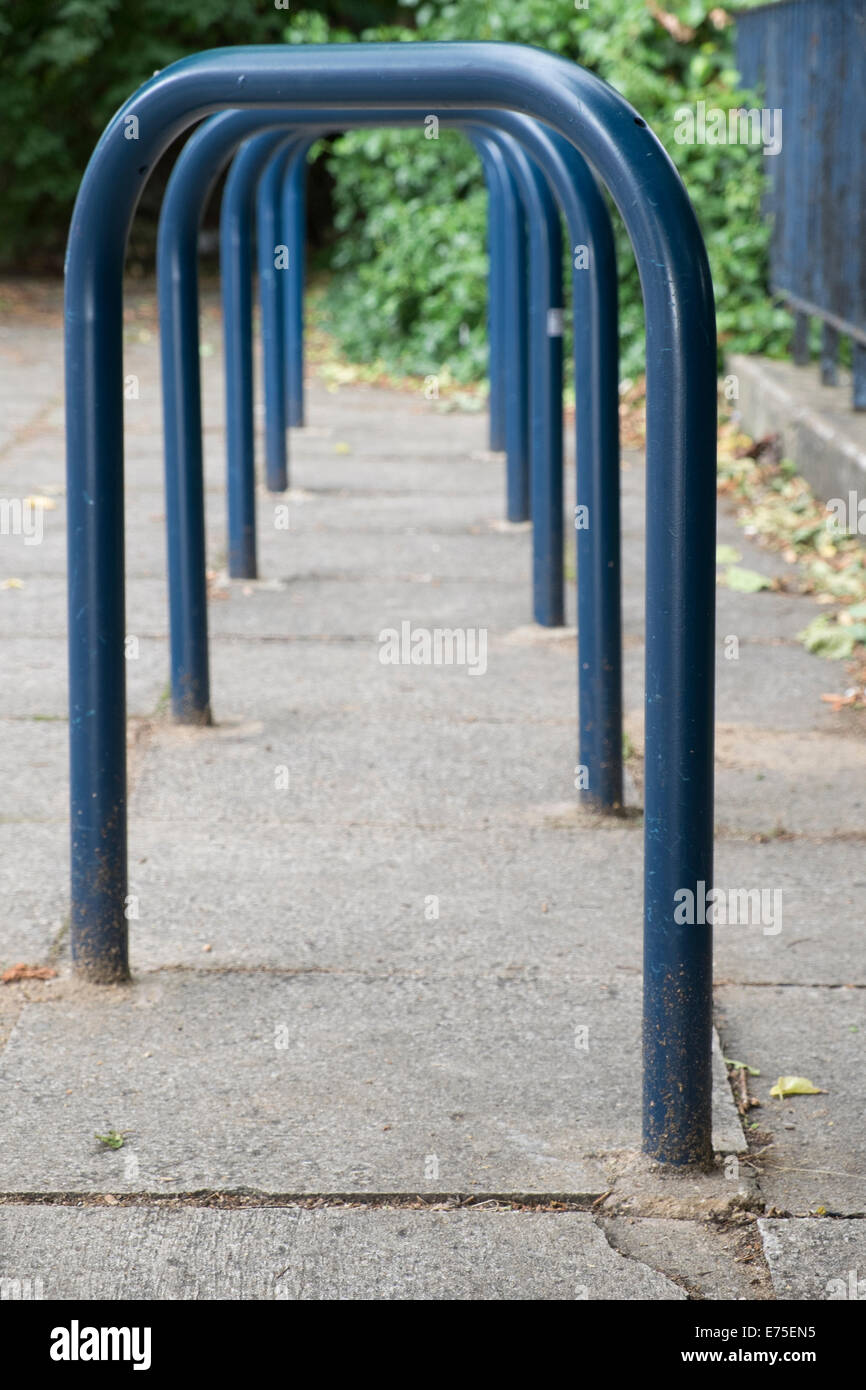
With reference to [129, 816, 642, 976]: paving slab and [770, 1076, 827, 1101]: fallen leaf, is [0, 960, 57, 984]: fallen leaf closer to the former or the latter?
[129, 816, 642, 976]: paving slab

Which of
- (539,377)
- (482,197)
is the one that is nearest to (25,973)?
(539,377)

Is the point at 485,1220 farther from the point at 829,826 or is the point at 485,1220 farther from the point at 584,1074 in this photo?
the point at 829,826

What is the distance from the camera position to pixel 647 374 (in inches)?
76.4

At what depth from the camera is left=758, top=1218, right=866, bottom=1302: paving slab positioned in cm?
185

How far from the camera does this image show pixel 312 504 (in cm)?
649

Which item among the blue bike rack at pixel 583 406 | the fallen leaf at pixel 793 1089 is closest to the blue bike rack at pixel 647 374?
the fallen leaf at pixel 793 1089

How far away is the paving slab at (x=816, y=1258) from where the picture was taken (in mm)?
1847

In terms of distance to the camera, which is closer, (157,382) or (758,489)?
(758,489)

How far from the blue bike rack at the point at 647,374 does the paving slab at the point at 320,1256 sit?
239 millimetres

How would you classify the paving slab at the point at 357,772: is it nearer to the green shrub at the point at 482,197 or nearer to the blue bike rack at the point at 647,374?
the blue bike rack at the point at 647,374

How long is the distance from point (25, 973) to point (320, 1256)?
88 cm

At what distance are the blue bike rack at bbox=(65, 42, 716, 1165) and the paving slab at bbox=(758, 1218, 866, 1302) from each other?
0.16 metres
